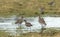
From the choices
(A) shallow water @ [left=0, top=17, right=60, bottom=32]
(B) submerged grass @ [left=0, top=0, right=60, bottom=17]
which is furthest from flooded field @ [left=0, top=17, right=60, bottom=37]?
(B) submerged grass @ [left=0, top=0, right=60, bottom=17]

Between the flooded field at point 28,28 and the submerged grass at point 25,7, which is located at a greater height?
the submerged grass at point 25,7

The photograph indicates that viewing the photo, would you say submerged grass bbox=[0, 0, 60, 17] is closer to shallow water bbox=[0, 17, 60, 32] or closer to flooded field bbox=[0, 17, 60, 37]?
shallow water bbox=[0, 17, 60, 32]

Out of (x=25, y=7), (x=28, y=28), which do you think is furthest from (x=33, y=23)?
(x=25, y=7)

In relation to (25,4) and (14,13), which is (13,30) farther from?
(25,4)

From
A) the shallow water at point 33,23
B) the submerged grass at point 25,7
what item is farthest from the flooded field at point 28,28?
the submerged grass at point 25,7

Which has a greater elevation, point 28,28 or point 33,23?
point 33,23

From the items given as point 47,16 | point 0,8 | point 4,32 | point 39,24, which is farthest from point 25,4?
point 4,32

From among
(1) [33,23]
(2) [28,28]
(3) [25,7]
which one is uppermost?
(3) [25,7]

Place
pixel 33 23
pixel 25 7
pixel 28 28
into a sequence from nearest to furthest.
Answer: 1. pixel 28 28
2. pixel 33 23
3. pixel 25 7

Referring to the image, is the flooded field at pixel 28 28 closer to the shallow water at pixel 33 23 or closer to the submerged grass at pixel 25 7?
the shallow water at pixel 33 23

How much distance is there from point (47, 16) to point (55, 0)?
407cm

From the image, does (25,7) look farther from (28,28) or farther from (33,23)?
(28,28)

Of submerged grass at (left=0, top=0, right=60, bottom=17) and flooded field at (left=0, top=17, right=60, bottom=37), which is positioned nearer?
flooded field at (left=0, top=17, right=60, bottom=37)

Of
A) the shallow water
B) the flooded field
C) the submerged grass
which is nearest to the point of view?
the flooded field
